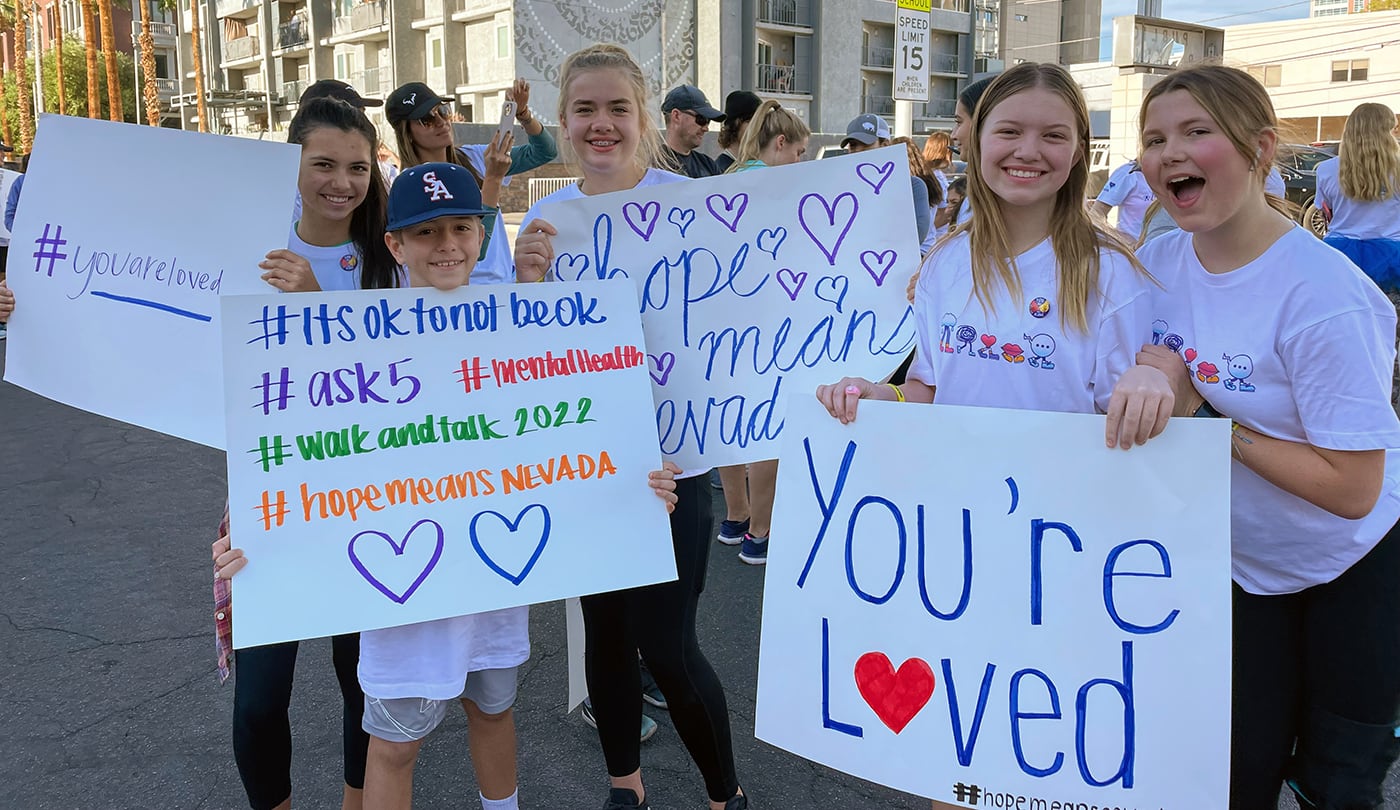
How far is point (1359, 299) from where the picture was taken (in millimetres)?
1641

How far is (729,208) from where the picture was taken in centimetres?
253

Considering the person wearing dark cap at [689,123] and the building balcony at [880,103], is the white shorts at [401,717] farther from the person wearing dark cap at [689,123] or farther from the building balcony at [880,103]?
the building balcony at [880,103]

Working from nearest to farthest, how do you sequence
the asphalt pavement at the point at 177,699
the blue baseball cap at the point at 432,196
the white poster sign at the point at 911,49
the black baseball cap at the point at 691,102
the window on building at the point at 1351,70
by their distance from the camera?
the blue baseball cap at the point at 432,196 → the asphalt pavement at the point at 177,699 → the black baseball cap at the point at 691,102 → the white poster sign at the point at 911,49 → the window on building at the point at 1351,70

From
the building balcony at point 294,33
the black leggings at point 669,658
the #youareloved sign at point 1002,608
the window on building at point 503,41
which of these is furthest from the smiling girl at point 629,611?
the building balcony at point 294,33

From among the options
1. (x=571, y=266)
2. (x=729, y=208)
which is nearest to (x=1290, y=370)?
(x=729, y=208)

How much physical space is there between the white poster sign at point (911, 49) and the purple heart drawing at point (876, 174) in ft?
27.3

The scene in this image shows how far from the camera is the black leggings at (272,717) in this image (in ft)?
7.30

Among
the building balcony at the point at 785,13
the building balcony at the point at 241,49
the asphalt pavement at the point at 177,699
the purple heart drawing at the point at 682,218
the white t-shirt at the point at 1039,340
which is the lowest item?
the asphalt pavement at the point at 177,699

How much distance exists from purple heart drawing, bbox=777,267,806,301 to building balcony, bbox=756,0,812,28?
37.7 metres

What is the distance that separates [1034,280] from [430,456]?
1295 mm

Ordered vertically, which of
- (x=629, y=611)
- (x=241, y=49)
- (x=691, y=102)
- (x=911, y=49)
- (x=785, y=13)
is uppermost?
(x=241, y=49)

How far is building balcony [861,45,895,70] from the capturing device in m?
42.1

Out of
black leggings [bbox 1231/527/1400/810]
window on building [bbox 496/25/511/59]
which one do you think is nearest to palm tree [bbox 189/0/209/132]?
window on building [bbox 496/25/511/59]

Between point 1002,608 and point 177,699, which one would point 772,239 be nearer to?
point 1002,608
